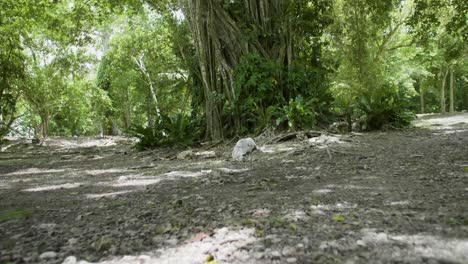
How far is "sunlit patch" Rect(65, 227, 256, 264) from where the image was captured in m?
1.64

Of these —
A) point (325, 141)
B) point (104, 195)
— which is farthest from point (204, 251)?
point (325, 141)

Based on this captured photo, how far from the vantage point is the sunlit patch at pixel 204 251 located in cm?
164

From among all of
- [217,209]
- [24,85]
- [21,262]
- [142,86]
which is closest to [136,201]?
[217,209]

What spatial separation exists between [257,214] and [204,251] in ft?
2.14

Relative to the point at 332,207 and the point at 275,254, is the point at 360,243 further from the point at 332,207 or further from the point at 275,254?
the point at 332,207

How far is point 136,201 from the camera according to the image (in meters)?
2.95

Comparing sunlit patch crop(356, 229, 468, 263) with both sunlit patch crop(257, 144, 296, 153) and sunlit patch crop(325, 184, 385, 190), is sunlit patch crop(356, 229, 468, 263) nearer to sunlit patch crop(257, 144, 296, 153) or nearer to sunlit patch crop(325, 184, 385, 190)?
sunlit patch crop(325, 184, 385, 190)

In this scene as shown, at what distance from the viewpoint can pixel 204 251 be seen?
1.73 meters

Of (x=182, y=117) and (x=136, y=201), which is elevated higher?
(x=182, y=117)

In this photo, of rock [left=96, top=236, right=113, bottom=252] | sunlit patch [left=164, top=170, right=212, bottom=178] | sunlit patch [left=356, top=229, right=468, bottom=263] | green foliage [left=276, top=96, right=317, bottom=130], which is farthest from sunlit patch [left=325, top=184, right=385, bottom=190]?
green foliage [left=276, top=96, right=317, bottom=130]

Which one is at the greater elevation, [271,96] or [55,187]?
[271,96]

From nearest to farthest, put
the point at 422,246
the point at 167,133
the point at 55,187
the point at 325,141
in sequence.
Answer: the point at 422,246 → the point at 55,187 → the point at 325,141 → the point at 167,133

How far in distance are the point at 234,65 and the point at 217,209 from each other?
5.68 meters

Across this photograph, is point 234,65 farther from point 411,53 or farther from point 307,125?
point 411,53
